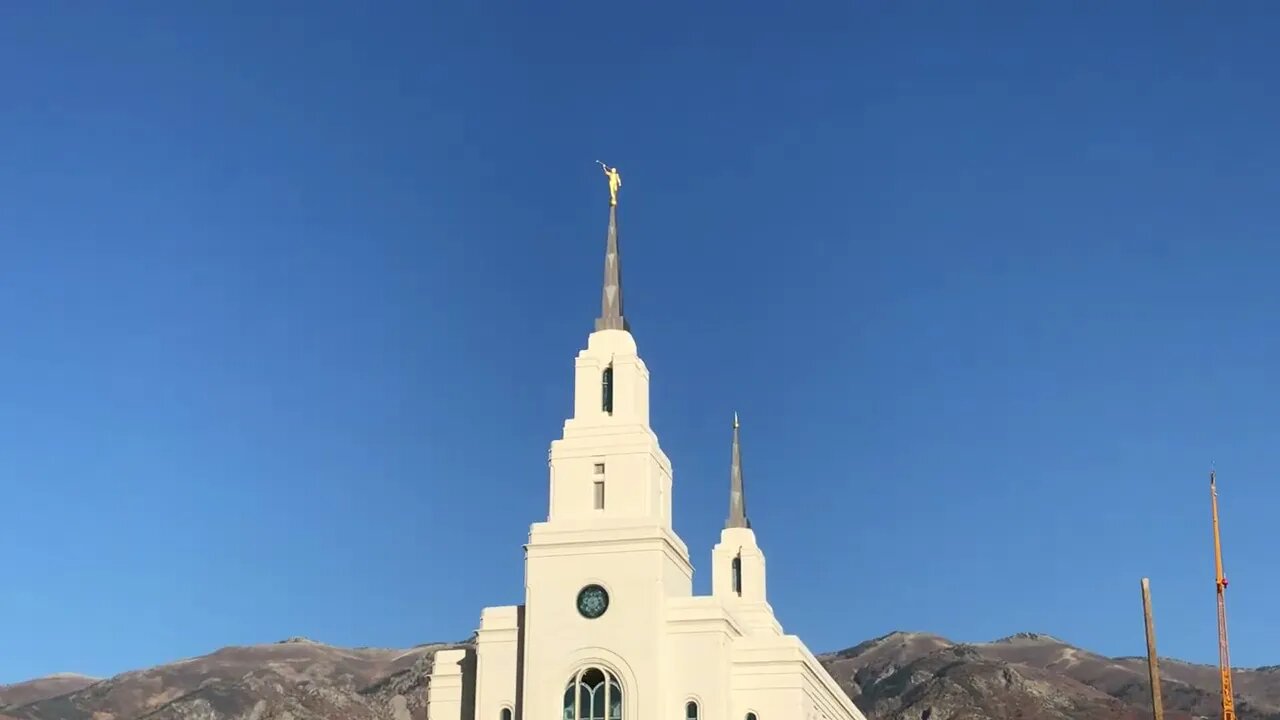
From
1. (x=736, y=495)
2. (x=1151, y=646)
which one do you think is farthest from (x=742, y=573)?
(x=1151, y=646)

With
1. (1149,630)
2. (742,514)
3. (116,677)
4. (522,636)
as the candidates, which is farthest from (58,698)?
(1149,630)

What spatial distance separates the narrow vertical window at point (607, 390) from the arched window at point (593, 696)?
9377 mm

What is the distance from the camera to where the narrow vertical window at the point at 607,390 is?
5612 cm

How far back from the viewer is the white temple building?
52.0 meters

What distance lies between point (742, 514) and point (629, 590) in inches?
1035

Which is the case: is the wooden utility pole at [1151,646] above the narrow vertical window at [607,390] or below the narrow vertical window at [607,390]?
below

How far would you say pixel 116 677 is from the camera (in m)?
200

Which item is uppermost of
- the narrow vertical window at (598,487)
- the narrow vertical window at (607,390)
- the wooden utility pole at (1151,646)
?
the narrow vertical window at (607,390)

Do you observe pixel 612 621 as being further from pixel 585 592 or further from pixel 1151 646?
pixel 1151 646

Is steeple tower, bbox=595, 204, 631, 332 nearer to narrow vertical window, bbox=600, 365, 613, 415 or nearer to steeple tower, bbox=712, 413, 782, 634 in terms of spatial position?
narrow vertical window, bbox=600, 365, 613, 415

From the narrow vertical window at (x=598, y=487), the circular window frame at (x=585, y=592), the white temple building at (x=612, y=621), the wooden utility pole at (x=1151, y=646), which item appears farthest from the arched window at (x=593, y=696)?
the wooden utility pole at (x=1151, y=646)

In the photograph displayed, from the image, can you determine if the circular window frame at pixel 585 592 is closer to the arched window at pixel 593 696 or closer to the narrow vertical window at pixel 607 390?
the arched window at pixel 593 696

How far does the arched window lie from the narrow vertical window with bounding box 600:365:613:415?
9.38 meters

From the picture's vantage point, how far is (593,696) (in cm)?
5206
